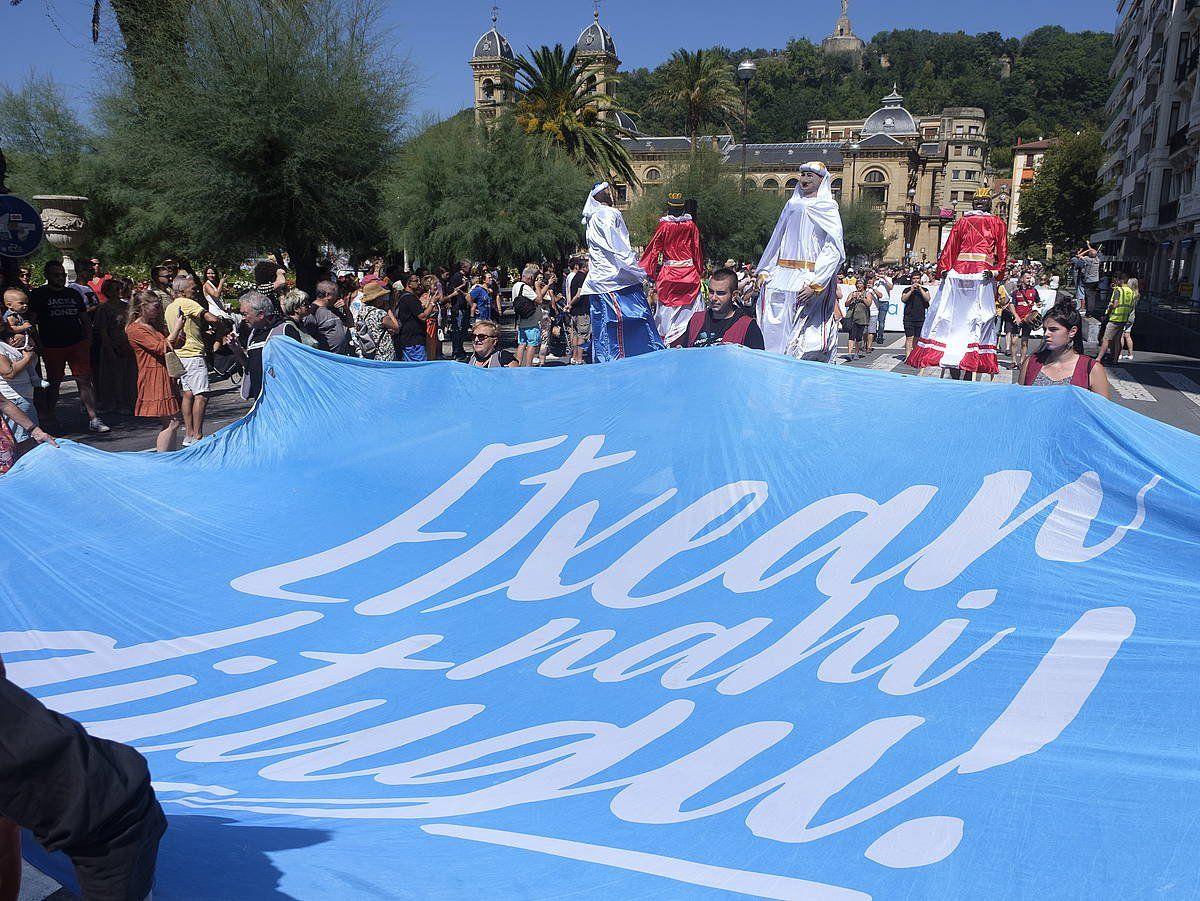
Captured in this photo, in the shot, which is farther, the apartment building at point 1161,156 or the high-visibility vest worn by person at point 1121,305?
the apartment building at point 1161,156

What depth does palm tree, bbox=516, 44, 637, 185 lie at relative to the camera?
42.0 metres

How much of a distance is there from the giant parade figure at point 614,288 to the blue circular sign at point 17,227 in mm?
6218

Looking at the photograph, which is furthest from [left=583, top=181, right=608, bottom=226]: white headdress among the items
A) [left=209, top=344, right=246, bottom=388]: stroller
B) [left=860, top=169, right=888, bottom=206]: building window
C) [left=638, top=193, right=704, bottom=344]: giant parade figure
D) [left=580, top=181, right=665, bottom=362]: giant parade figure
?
[left=860, top=169, right=888, bottom=206]: building window

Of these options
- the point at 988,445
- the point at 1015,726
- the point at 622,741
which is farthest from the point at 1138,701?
the point at 622,741

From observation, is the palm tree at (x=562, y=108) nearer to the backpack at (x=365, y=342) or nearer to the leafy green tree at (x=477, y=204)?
the leafy green tree at (x=477, y=204)

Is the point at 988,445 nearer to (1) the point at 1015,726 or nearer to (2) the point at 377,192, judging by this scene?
(1) the point at 1015,726

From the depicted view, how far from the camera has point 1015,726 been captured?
11.2 ft

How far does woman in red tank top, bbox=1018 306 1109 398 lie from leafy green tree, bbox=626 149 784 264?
1867 inches

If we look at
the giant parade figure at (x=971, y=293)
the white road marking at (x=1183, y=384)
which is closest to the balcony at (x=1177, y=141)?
the white road marking at (x=1183, y=384)

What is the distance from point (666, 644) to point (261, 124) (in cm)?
1786

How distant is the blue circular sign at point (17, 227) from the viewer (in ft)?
36.0

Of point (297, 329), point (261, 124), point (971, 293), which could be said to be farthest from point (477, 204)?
point (297, 329)

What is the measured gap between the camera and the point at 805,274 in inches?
382

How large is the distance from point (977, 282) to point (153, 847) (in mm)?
10443
